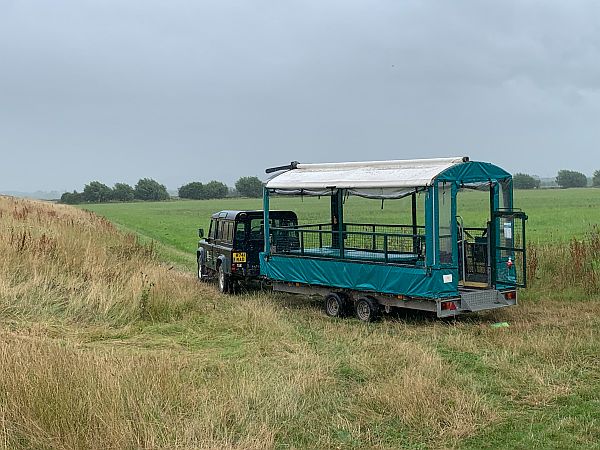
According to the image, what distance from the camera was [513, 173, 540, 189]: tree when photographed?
399ft

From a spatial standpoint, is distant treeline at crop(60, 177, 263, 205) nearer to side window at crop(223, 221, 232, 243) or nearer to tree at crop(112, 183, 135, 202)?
tree at crop(112, 183, 135, 202)

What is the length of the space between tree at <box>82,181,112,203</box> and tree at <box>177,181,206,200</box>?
14690 millimetres

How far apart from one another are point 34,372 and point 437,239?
690 centimetres

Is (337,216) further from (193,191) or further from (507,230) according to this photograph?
(193,191)

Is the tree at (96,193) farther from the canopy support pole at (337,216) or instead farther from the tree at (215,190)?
the canopy support pole at (337,216)

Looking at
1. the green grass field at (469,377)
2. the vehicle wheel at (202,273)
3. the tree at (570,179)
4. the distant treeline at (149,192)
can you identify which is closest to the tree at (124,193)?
the distant treeline at (149,192)

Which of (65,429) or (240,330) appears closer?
(65,429)

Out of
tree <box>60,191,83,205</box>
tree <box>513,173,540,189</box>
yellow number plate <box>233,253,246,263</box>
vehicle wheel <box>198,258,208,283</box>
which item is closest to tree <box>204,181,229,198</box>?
tree <box>60,191,83,205</box>

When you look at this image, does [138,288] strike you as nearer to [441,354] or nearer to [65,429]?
[441,354]

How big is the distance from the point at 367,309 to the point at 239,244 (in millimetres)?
4630

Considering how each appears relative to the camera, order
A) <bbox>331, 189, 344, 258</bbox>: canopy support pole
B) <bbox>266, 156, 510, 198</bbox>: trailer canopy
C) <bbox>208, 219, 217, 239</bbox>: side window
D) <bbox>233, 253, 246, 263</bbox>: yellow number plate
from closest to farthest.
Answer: <bbox>266, 156, 510, 198</bbox>: trailer canopy < <bbox>331, 189, 344, 258</bbox>: canopy support pole < <bbox>233, 253, 246, 263</bbox>: yellow number plate < <bbox>208, 219, 217, 239</bbox>: side window

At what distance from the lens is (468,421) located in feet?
19.7

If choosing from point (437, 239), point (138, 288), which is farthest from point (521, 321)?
point (138, 288)

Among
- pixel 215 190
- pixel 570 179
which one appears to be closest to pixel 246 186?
pixel 215 190
